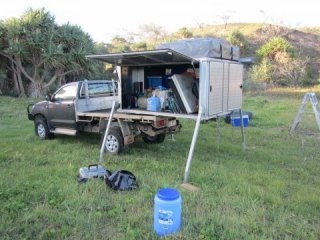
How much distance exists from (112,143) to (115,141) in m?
0.11

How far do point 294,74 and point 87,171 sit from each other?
24.8 metres

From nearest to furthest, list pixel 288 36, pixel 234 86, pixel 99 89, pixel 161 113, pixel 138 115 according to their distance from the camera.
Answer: pixel 161 113, pixel 138 115, pixel 234 86, pixel 99 89, pixel 288 36

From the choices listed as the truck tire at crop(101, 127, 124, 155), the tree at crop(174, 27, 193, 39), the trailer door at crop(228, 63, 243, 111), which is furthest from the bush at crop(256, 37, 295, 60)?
the truck tire at crop(101, 127, 124, 155)

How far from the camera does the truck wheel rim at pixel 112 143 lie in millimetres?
7157

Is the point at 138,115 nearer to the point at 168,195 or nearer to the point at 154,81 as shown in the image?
the point at 154,81

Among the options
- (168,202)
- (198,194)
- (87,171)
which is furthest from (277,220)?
(87,171)

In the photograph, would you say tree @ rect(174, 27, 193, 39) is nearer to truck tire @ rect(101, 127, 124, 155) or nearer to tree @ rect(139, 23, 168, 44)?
tree @ rect(139, 23, 168, 44)

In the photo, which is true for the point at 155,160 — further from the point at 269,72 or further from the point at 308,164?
the point at 269,72

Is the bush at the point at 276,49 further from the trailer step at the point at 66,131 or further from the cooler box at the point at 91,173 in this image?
the cooler box at the point at 91,173

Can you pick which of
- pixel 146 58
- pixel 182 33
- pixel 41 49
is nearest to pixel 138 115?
pixel 146 58

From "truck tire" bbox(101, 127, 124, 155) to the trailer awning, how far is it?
1.50 metres

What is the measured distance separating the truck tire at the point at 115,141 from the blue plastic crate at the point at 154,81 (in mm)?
1363

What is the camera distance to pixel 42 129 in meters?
8.97

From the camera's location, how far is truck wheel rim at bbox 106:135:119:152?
7.16 metres
